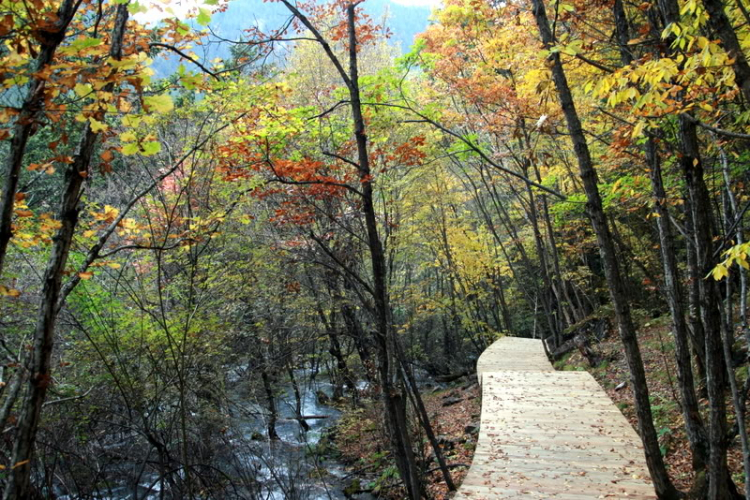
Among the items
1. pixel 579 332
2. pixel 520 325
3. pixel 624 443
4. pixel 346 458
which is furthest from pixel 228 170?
pixel 520 325

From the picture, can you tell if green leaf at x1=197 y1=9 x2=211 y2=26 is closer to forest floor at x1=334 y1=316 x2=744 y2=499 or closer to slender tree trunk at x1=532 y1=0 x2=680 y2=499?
slender tree trunk at x1=532 y1=0 x2=680 y2=499

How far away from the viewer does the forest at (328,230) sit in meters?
2.15

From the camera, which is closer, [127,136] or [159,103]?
[159,103]

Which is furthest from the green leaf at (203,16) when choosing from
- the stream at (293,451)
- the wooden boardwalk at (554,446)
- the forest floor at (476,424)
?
the forest floor at (476,424)

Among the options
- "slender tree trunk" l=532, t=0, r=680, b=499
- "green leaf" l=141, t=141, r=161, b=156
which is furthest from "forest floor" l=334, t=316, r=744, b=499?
"green leaf" l=141, t=141, r=161, b=156

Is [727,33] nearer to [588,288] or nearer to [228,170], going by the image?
[228,170]

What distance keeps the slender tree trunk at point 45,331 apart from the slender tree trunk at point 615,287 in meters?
3.03

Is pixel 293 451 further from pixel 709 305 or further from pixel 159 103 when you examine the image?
pixel 159 103

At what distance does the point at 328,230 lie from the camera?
29.3 feet

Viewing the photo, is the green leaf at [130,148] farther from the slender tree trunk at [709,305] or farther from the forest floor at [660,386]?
the forest floor at [660,386]

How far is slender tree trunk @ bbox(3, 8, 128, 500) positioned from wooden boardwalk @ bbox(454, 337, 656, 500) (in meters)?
3.35

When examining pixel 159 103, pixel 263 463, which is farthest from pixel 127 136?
pixel 263 463

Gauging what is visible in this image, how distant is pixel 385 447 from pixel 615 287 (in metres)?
6.93

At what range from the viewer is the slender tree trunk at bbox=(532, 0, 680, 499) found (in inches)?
140
